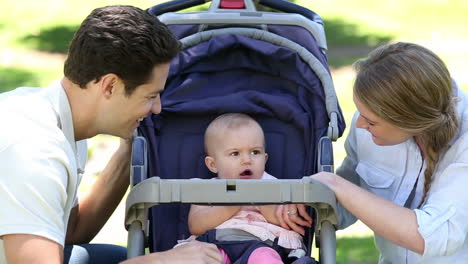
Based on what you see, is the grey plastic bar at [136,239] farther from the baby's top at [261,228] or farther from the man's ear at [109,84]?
the man's ear at [109,84]

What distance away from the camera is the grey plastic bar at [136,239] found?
137 inches

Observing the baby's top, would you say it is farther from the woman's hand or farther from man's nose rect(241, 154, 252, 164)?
man's nose rect(241, 154, 252, 164)

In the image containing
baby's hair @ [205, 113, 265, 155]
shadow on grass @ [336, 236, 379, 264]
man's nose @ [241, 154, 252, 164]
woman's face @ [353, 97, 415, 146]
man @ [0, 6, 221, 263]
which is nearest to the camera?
man @ [0, 6, 221, 263]

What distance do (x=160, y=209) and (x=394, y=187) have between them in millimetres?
1013

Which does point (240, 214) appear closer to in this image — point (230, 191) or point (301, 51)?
point (230, 191)

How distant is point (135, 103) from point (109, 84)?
0.14 meters

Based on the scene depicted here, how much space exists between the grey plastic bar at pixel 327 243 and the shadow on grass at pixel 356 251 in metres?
1.66

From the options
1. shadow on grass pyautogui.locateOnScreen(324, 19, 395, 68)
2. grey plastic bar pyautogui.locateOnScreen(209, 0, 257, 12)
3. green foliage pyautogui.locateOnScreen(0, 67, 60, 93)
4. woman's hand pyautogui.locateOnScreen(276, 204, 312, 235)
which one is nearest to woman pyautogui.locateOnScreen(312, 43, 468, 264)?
woman's hand pyautogui.locateOnScreen(276, 204, 312, 235)

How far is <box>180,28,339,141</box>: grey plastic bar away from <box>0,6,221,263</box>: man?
0.77 metres

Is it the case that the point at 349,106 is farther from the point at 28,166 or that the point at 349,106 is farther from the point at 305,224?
the point at 28,166

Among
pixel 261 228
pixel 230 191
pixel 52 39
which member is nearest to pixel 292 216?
pixel 261 228

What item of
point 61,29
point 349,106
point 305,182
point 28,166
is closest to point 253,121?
point 305,182

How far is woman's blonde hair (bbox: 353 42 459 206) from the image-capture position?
11.4ft

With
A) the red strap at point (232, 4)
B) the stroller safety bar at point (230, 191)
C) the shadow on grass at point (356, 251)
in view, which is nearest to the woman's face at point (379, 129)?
the stroller safety bar at point (230, 191)
